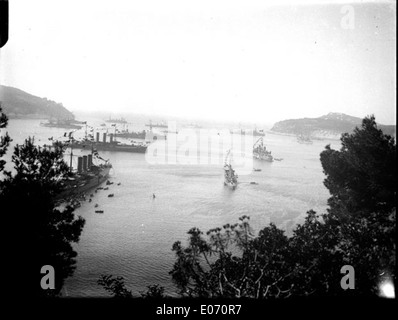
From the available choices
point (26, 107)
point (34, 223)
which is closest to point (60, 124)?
point (26, 107)

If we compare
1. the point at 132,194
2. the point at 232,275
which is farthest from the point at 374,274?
the point at 132,194

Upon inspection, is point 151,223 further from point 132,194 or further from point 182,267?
point 182,267

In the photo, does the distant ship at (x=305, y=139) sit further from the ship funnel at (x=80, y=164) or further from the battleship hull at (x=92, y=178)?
the ship funnel at (x=80, y=164)

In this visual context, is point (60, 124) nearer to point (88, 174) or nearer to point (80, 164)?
point (80, 164)

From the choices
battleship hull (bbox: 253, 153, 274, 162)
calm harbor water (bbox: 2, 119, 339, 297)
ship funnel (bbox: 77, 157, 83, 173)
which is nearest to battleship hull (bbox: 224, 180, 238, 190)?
calm harbor water (bbox: 2, 119, 339, 297)

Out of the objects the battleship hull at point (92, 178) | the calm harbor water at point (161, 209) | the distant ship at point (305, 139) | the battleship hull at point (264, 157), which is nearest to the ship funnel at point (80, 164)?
the battleship hull at point (92, 178)

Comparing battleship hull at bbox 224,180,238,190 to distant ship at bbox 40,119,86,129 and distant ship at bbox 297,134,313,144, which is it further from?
distant ship at bbox 297,134,313,144
